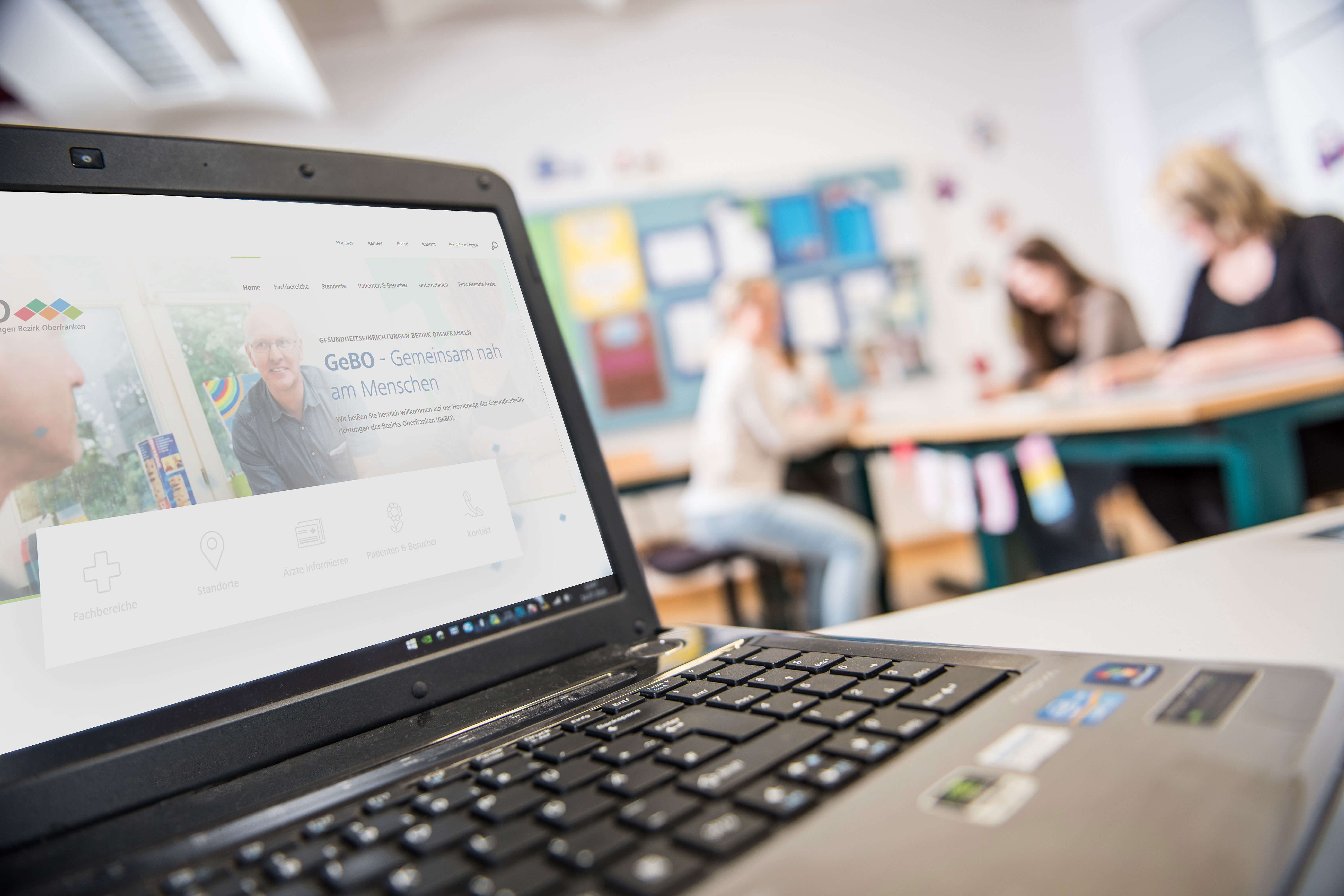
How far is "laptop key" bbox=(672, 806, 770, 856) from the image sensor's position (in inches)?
9.1

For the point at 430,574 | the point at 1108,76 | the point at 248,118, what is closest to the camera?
the point at 430,574

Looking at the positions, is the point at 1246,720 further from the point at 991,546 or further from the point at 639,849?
the point at 991,546

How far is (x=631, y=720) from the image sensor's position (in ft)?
1.12

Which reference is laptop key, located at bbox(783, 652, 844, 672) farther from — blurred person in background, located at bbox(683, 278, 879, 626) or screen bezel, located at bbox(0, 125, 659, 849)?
blurred person in background, located at bbox(683, 278, 879, 626)

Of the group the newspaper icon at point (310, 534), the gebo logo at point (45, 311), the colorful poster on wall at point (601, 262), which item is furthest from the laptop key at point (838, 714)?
the colorful poster on wall at point (601, 262)

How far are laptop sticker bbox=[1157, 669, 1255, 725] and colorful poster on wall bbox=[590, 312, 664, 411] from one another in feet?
11.4

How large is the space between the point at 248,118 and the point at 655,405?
2.10 metres

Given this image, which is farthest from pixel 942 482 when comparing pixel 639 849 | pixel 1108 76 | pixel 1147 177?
pixel 1108 76

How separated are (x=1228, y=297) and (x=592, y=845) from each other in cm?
251

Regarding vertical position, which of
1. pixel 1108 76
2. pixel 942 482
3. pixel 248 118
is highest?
pixel 248 118

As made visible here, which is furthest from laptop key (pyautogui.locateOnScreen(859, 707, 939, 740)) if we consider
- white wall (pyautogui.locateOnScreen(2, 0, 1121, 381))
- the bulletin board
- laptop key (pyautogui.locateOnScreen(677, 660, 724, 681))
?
white wall (pyautogui.locateOnScreen(2, 0, 1121, 381))

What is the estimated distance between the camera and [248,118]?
347 cm

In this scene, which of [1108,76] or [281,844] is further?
[1108,76]

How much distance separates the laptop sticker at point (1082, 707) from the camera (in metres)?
0.27
